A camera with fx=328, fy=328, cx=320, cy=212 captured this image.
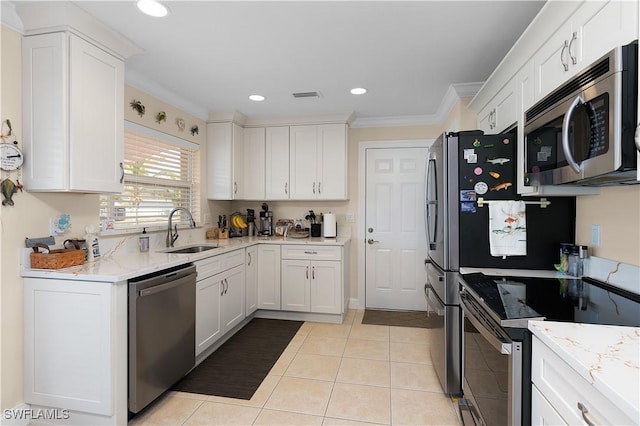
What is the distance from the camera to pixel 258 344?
3.15 meters

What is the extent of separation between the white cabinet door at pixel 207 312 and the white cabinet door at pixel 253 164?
4.95ft

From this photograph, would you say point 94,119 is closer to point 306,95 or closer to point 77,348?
point 77,348

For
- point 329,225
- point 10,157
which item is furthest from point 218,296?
point 10,157

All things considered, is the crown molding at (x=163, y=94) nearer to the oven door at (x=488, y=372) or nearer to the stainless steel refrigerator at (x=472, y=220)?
the stainless steel refrigerator at (x=472, y=220)

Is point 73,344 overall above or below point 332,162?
below

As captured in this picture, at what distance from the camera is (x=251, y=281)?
12.1ft

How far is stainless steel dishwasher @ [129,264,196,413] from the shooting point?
1936 millimetres

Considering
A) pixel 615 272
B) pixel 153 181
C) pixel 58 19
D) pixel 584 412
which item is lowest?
pixel 584 412

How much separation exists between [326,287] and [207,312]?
1.38m

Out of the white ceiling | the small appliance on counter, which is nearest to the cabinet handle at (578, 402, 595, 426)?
the white ceiling

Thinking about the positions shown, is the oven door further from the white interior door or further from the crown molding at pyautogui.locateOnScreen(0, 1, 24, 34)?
the crown molding at pyautogui.locateOnScreen(0, 1, 24, 34)

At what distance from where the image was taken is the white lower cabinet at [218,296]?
2689mm

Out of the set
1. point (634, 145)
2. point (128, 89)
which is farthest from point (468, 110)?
point (128, 89)

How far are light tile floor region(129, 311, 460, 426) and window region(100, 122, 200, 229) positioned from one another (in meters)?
1.52
